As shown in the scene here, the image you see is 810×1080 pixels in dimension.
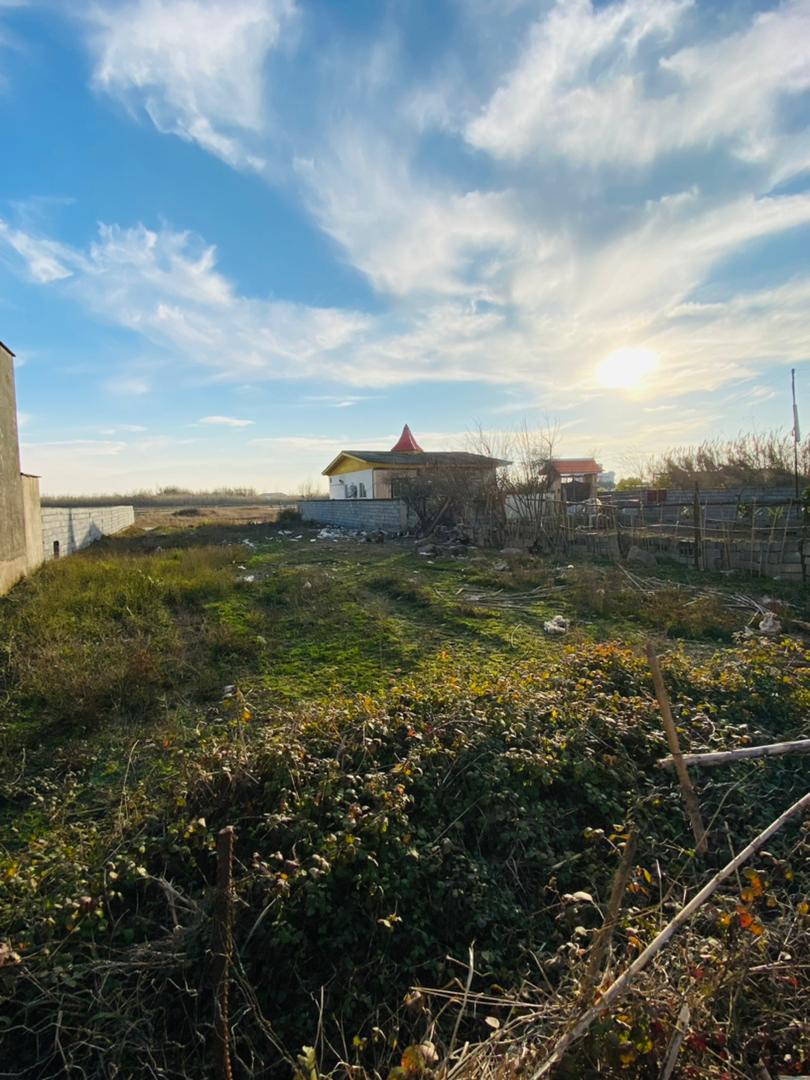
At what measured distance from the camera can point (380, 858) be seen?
2238 millimetres

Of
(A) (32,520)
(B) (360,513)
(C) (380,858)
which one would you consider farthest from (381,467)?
(C) (380,858)

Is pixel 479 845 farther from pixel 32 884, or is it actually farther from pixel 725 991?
pixel 32 884

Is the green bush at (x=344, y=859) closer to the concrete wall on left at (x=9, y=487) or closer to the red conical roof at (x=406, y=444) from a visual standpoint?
the concrete wall on left at (x=9, y=487)

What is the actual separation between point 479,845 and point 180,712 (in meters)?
2.41

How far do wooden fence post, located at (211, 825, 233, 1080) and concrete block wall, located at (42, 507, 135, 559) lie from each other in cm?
1058

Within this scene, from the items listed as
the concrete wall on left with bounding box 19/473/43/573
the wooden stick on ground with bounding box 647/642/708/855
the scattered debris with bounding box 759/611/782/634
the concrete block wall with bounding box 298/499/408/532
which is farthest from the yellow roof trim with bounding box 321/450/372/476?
the wooden stick on ground with bounding box 647/642/708/855

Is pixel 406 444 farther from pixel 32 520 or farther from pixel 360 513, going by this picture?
pixel 32 520

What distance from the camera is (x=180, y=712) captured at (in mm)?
3854

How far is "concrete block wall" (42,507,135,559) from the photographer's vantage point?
10.7 metres

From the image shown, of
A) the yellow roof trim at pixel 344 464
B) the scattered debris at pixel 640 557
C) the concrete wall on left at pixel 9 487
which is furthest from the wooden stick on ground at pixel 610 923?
the yellow roof trim at pixel 344 464

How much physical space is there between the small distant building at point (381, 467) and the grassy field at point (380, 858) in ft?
38.8

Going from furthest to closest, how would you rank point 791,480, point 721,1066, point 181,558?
point 791,480 < point 181,558 < point 721,1066

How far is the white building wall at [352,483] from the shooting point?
22.9 metres

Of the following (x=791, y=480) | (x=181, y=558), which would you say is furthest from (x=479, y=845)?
(x=791, y=480)
